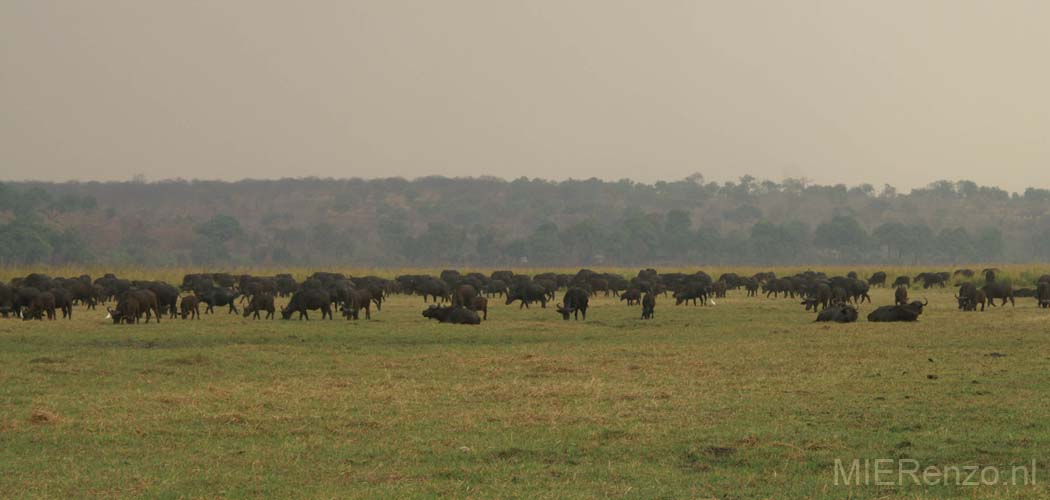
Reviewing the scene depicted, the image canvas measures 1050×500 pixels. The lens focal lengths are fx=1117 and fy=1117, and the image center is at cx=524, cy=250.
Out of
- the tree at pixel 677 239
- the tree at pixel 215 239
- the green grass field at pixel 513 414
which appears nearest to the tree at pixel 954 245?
the tree at pixel 677 239

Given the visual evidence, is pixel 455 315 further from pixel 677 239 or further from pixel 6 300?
pixel 677 239

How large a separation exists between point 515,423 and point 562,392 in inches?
107

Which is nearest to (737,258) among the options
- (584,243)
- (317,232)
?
(584,243)

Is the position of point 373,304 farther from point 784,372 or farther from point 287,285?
point 784,372

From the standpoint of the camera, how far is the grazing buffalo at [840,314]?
98.6 ft

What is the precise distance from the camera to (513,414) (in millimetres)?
14406

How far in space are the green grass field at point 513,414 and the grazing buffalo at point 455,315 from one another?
173 inches

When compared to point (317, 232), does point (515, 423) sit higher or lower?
lower

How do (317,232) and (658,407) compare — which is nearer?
(658,407)

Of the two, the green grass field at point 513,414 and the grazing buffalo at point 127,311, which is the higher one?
the grazing buffalo at point 127,311

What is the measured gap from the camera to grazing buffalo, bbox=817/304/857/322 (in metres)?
30.0

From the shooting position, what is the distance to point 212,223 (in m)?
154

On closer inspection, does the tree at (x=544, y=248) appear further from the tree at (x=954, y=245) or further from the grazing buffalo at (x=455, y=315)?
the grazing buffalo at (x=455, y=315)

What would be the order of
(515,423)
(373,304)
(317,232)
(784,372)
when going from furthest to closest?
(317,232) < (373,304) < (784,372) < (515,423)
